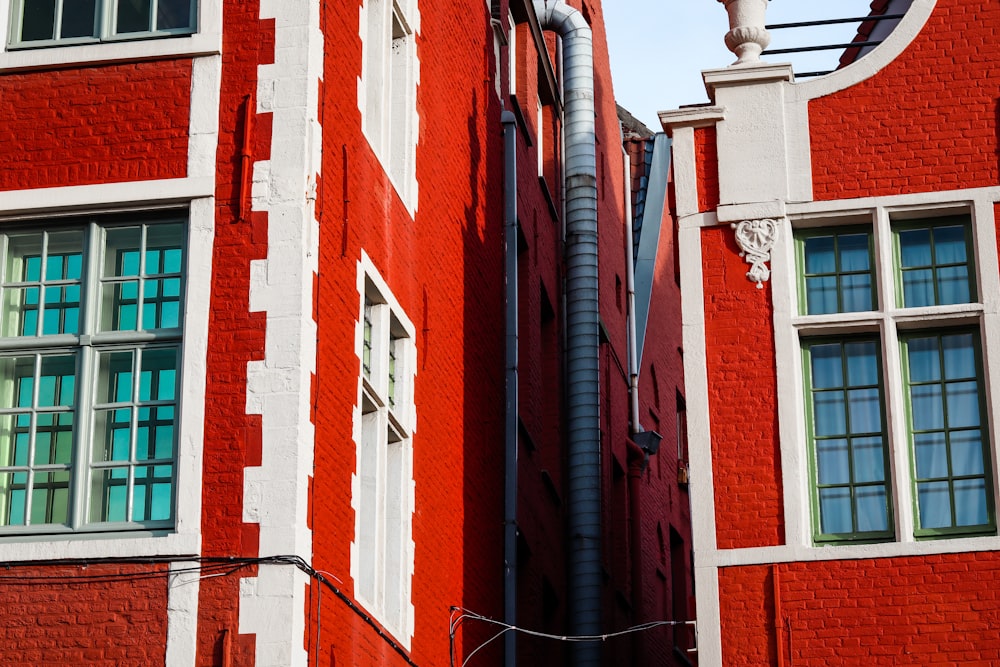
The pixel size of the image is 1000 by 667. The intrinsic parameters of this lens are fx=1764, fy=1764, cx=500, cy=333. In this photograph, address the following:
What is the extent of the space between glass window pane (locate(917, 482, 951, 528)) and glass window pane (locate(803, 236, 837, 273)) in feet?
6.93

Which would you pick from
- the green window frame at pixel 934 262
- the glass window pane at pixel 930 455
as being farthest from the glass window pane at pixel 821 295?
the glass window pane at pixel 930 455

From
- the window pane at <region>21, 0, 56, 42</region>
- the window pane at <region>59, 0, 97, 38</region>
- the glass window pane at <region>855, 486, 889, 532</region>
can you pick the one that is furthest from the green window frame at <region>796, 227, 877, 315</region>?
the window pane at <region>21, 0, 56, 42</region>

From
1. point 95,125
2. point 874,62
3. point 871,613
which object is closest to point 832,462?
point 871,613

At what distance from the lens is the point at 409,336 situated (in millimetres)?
15586

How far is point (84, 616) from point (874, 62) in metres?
8.53

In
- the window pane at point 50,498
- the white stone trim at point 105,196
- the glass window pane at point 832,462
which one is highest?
the white stone trim at point 105,196

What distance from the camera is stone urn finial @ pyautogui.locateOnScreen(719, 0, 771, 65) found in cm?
1631

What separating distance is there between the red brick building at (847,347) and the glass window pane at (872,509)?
1 centimetres

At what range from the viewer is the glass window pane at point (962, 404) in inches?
586

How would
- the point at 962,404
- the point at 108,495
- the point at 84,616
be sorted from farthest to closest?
the point at 962,404
the point at 108,495
the point at 84,616

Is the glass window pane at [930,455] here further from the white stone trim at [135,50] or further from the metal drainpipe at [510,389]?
the white stone trim at [135,50]

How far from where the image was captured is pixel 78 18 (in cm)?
1370

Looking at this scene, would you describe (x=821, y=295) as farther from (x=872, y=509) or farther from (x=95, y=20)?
(x=95, y=20)

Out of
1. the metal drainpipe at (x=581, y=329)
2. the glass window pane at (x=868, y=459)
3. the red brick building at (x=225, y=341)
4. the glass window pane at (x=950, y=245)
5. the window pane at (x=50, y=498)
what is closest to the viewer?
the red brick building at (x=225, y=341)
